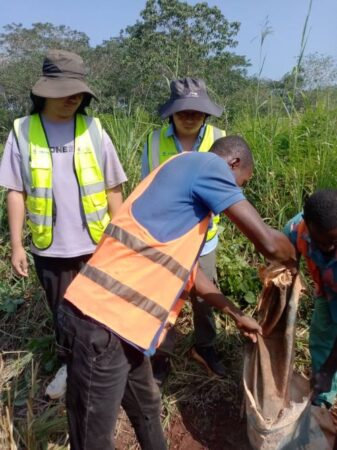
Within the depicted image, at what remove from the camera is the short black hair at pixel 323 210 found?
178cm

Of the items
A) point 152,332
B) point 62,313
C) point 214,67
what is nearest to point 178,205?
point 152,332

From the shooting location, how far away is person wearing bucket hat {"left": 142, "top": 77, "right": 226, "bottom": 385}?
2.56 meters

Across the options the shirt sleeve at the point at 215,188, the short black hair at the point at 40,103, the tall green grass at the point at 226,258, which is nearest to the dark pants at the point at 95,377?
the shirt sleeve at the point at 215,188

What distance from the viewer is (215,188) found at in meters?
1.47

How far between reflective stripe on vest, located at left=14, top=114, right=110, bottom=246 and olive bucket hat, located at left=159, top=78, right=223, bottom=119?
440 mm

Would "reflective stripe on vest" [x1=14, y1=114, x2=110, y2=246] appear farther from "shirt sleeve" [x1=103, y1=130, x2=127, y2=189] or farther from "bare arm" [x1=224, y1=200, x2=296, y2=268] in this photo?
"bare arm" [x1=224, y1=200, x2=296, y2=268]

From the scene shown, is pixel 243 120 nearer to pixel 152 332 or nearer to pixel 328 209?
pixel 328 209

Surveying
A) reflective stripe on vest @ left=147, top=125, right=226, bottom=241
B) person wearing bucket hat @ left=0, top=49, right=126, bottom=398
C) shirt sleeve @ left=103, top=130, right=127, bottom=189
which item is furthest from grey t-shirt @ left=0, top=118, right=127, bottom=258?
reflective stripe on vest @ left=147, top=125, right=226, bottom=241

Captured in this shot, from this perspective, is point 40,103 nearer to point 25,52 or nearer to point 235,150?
point 235,150

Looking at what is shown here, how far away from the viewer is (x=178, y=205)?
150 cm

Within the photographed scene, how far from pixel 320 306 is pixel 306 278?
0.70m

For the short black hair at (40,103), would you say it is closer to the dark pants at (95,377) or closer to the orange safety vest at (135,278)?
the orange safety vest at (135,278)

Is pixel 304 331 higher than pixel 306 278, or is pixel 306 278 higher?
pixel 306 278

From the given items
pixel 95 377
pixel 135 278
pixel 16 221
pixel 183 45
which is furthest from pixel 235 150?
pixel 183 45
